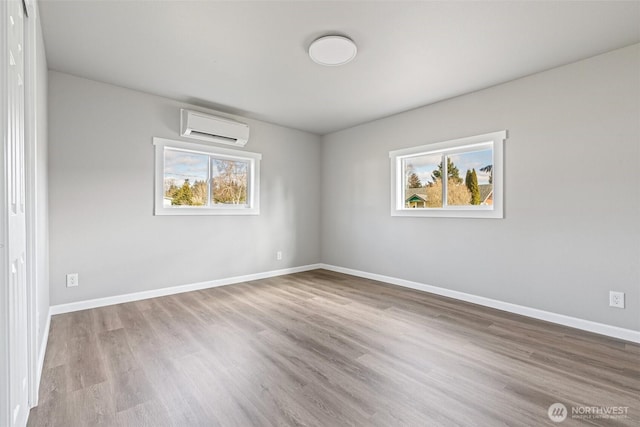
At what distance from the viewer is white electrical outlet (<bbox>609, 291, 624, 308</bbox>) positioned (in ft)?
8.39

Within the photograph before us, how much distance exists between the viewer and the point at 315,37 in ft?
8.02

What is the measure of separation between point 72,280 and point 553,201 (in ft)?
16.2

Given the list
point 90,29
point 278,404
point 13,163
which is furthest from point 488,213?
point 90,29

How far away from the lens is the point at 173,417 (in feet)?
5.07

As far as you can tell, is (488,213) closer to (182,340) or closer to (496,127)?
(496,127)

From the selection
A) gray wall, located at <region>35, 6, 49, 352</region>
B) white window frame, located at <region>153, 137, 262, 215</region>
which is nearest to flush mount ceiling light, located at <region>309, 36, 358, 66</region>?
gray wall, located at <region>35, 6, 49, 352</region>

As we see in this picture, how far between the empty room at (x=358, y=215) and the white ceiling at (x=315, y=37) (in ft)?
0.07

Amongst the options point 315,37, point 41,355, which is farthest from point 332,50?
point 41,355

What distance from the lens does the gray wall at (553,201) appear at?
2562 millimetres

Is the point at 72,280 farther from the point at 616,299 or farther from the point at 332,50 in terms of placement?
the point at 616,299

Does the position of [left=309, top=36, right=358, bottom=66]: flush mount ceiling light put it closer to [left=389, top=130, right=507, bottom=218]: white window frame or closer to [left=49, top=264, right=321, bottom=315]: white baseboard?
[left=389, top=130, right=507, bottom=218]: white window frame

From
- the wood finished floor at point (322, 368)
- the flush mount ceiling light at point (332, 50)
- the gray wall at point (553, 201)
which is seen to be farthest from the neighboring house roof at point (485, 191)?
the flush mount ceiling light at point (332, 50)

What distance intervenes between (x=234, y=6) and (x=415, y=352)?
285 cm

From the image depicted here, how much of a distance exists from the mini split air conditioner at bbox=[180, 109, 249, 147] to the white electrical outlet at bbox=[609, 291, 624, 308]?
4.35 m
